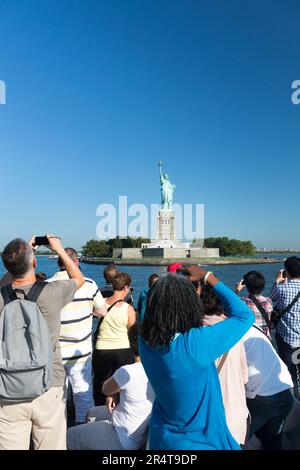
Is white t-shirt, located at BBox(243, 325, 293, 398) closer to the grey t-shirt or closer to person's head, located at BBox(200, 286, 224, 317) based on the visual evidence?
person's head, located at BBox(200, 286, 224, 317)

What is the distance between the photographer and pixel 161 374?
4.58ft

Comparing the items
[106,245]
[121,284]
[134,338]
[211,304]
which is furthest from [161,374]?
[106,245]

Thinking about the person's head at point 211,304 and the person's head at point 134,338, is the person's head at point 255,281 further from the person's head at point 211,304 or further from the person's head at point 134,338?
the person's head at point 134,338

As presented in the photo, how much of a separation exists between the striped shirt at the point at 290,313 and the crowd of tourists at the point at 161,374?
1340 millimetres

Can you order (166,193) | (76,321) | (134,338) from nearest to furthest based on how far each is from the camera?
1. (134,338)
2. (76,321)
3. (166,193)

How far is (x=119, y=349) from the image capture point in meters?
3.20

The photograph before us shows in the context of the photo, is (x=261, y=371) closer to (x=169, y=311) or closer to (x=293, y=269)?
(x=169, y=311)

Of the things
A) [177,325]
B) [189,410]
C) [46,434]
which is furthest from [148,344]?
[46,434]

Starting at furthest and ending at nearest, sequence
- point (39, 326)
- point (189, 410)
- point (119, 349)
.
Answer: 1. point (119, 349)
2. point (39, 326)
3. point (189, 410)

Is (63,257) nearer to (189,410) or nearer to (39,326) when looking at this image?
(39,326)

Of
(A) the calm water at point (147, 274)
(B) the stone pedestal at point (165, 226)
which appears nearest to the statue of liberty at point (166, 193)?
(B) the stone pedestal at point (165, 226)

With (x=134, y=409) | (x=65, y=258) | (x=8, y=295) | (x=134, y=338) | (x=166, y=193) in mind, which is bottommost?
(x=134, y=409)

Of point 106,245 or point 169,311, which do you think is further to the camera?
point 106,245
